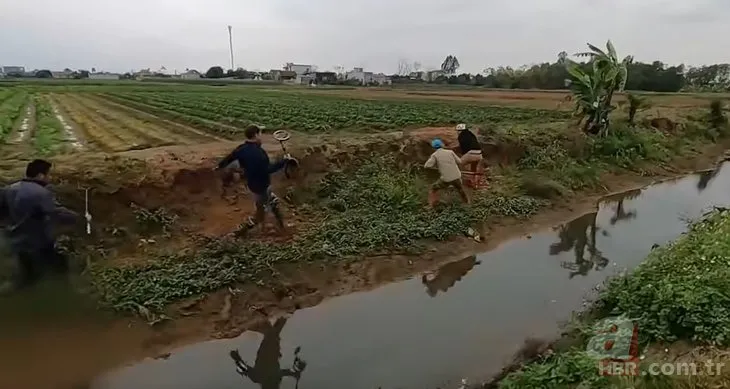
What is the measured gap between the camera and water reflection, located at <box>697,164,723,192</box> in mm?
15430

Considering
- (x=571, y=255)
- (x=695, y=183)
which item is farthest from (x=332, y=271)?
(x=695, y=183)

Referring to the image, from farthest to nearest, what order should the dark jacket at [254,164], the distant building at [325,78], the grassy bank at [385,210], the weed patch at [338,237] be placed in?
the distant building at [325,78], the dark jacket at [254,164], the grassy bank at [385,210], the weed patch at [338,237]

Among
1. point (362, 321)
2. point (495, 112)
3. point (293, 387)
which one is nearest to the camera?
point (293, 387)

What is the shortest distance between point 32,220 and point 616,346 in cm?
628

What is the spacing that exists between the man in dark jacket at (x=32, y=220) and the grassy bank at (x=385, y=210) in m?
0.64

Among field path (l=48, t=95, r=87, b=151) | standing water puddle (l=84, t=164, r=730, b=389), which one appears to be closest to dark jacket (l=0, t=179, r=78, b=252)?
standing water puddle (l=84, t=164, r=730, b=389)

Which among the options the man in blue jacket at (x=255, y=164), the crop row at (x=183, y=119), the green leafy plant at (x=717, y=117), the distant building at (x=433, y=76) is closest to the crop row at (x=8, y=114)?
the crop row at (x=183, y=119)

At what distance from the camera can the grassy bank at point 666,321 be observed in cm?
409

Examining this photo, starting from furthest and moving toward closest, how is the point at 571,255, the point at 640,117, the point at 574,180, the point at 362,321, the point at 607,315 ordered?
1. the point at 640,117
2. the point at 574,180
3. the point at 571,255
4. the point at 362,321
5. the point at 607,315

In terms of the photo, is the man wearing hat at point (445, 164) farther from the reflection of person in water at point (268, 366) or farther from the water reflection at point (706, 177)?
the water reflection at point (706, 177)

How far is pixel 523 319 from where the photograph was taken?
268 inches

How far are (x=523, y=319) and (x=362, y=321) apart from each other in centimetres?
193

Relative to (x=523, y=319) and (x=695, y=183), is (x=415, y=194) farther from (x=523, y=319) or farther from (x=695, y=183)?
(x=695, y=183)

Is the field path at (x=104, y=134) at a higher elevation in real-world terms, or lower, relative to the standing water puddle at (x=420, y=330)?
higher
